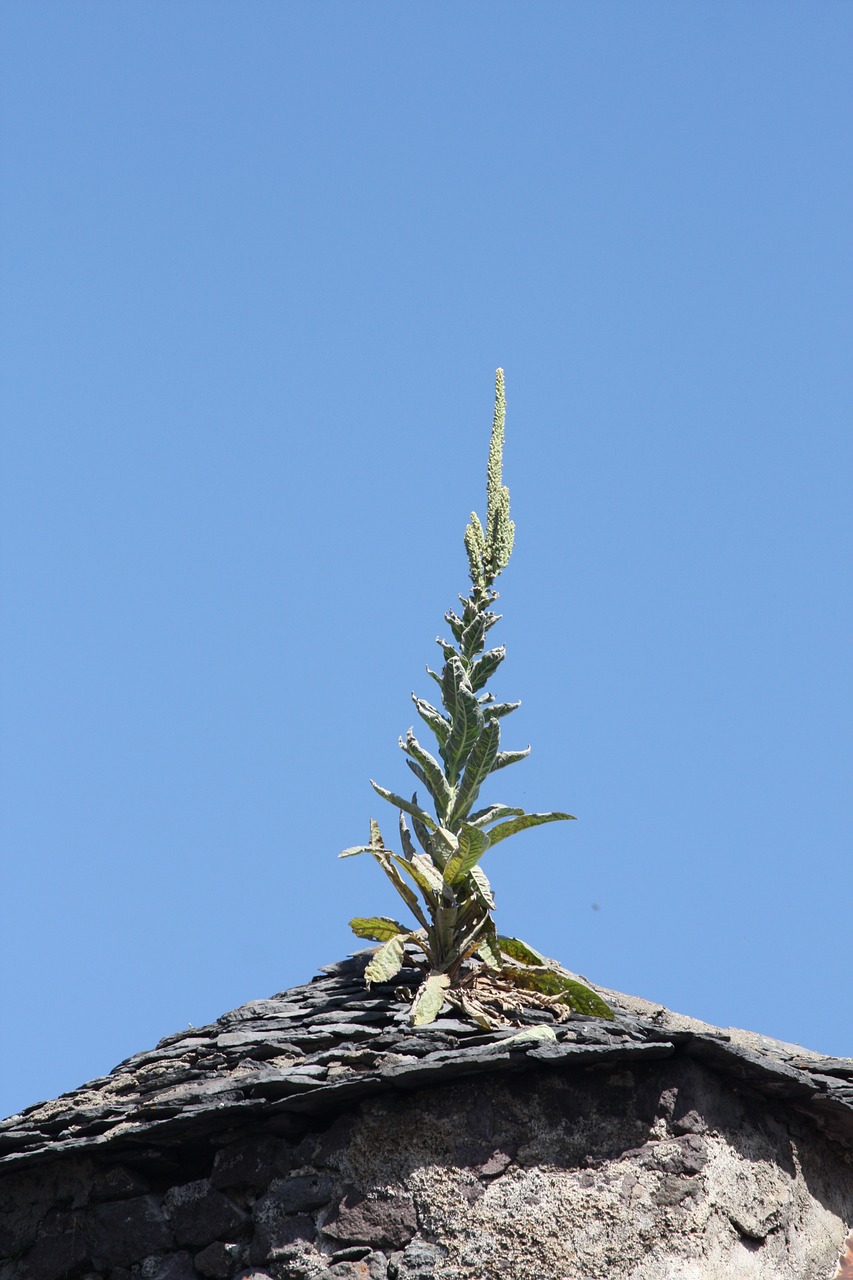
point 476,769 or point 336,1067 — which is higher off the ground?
point 476,769

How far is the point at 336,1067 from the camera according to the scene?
9289 mm

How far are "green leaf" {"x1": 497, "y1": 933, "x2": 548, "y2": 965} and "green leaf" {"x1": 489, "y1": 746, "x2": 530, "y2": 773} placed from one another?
1205 millimetres

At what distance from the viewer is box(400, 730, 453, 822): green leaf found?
A: 11.1 meters

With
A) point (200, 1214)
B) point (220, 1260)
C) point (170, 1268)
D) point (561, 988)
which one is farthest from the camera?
point (561, 988)

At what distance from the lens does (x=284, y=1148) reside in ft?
29.9

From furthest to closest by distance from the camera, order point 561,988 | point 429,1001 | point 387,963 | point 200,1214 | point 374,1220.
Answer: point 561,988, point 387,963, point 429,1001, point 200,1214, point 374,1220

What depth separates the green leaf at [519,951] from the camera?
1075 cm

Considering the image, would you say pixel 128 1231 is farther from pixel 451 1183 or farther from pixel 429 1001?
pixel 429 1001

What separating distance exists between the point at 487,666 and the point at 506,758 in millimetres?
718

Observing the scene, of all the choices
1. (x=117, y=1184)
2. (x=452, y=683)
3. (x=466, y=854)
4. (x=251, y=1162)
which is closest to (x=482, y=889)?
(x=466, y=854)

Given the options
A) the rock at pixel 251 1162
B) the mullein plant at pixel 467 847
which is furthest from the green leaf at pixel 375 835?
the rock at pixel 251 1162

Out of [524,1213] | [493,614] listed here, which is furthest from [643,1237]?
[493,614]

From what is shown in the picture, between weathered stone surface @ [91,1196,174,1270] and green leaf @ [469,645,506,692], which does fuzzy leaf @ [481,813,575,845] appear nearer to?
green leaf @ [469,645,506,692]

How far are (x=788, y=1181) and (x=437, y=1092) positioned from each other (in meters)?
2.30
